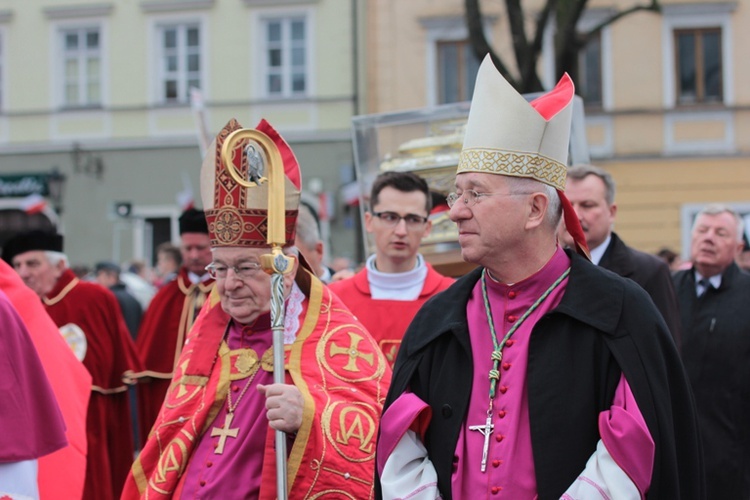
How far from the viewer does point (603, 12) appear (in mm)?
20500

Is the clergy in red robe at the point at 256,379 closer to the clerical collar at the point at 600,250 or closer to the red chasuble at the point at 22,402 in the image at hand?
the red chasuble at the point at 22,402

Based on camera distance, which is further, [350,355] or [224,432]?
[350,355]

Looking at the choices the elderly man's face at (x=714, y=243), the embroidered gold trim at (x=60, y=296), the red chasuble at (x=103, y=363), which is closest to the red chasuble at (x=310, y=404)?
the elderly man's face at (x=714, y=243)

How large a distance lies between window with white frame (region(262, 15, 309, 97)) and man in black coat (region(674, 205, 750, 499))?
15746 mm

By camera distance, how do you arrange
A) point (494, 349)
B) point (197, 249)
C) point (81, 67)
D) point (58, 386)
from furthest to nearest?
point (81, 67) → point (197, 249) → point (58, 386) → point (494, 349)

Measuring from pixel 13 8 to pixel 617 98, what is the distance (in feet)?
39.1

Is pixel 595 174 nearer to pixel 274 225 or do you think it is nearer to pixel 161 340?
pixel 274 225

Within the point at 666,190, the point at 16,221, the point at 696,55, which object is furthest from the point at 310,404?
the point at 16,221

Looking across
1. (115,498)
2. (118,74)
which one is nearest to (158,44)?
(118,74)

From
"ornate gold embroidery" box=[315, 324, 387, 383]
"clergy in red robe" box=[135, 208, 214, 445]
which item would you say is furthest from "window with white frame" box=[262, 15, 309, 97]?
"ornate gold embroidery" box=[315, 324, 387, 383]

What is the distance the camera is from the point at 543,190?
349cm

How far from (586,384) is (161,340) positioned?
4.68 metres

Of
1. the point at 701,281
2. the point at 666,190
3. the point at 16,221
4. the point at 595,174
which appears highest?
the point at 666,190

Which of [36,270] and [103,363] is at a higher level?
[36,270]
